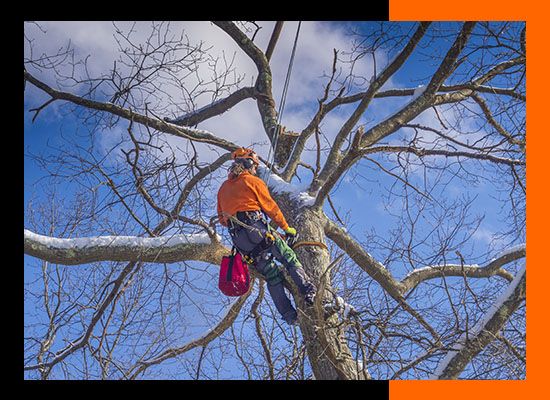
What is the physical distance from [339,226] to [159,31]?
2322mm

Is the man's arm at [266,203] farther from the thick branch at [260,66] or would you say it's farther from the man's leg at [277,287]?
the thick branch at [260,66]

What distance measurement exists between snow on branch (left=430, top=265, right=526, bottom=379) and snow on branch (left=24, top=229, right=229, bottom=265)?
1876 mm

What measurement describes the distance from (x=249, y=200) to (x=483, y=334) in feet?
6.35

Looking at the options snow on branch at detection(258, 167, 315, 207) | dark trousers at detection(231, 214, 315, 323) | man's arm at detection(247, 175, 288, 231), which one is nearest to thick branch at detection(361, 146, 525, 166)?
snow on branch at detection(258, 167, 315, 207)

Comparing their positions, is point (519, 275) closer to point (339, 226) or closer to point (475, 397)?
point (475, 397)

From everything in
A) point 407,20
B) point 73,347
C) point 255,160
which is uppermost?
point 407,20

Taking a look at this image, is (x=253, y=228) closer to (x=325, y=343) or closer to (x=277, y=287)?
(x=277, y=287)

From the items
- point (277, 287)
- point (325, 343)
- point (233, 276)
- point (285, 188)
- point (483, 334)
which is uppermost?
point (285, 188)

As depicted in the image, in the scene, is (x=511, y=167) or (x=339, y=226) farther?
(x=511, y=167)

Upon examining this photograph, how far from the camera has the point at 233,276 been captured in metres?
4.76

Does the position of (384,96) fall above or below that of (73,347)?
above

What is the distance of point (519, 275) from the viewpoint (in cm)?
405

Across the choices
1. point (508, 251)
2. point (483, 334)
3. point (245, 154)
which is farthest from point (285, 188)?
point (508, 251)
